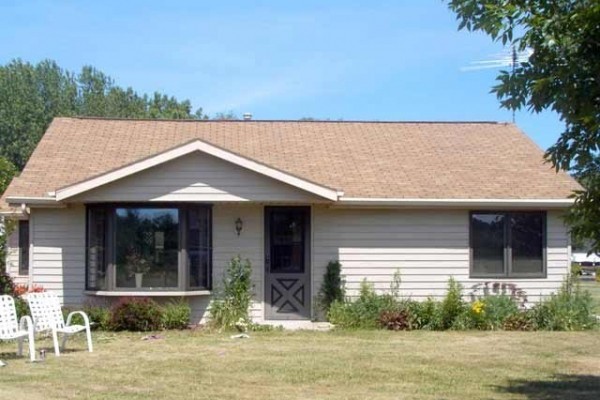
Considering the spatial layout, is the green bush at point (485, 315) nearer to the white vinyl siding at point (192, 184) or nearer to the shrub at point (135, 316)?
the white vinyl siding at point (192, 184)

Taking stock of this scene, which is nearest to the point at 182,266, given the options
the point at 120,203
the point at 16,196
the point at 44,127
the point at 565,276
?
the point at 120,203

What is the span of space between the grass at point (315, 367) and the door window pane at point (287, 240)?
202cm

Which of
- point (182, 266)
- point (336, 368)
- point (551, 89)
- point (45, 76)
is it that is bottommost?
point (336, 368)

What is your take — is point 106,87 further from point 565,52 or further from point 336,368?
point 565,52

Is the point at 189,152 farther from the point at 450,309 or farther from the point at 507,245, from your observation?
the point at 507,245

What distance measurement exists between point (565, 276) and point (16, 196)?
1107cm

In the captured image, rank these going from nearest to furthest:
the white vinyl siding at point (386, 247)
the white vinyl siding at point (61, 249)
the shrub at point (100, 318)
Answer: the shrub at point (100, 318), the white vinyl siding at point (61, 249), the white vinyl siding at point (386, 247)

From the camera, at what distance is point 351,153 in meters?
20.6

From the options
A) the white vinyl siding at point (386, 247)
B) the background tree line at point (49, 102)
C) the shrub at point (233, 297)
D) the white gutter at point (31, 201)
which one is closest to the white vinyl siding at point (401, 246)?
the white vinyl siding at point (386, 247)

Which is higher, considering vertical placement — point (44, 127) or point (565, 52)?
point (44, 127)

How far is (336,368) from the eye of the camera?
12.1 meters

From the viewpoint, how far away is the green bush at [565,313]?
17391 mm

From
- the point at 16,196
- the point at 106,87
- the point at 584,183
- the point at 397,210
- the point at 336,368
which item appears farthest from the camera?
the point at 106,87

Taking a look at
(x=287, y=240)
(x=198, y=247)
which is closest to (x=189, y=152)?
(x=198, y=247)
